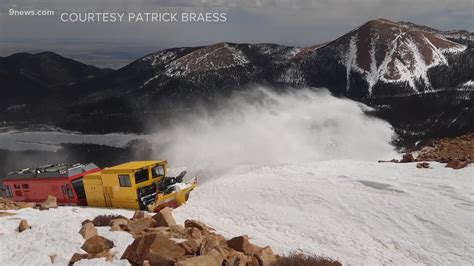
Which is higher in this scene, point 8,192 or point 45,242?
point 45,242

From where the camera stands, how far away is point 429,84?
69.7 metres

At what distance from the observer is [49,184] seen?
79.7 feet

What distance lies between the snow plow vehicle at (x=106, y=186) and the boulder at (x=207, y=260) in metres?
9.27

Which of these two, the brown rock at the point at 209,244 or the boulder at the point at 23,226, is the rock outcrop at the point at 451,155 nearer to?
the brown rock at the point at 209,244

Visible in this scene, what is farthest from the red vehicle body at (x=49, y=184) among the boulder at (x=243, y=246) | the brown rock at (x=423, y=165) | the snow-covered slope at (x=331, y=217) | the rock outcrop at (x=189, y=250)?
the brown rock at (x=423, y=165)

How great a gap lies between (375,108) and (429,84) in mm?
17101

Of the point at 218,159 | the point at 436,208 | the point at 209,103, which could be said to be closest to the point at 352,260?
the point at 436,208

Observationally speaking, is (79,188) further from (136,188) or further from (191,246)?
(191,246)

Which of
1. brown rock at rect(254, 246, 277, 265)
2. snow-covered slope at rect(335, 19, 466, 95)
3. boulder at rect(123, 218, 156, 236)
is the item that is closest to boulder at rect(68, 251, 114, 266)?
boulder at rect(123, 218, 156, 236)

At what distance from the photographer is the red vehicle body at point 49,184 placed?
78.0 ft

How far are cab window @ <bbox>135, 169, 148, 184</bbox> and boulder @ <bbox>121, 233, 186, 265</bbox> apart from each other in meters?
9.15

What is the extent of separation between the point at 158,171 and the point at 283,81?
60061 millimetres

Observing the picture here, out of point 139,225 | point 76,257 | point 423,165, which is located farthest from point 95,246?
point 423,165

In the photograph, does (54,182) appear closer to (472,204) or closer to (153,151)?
(472,204)
